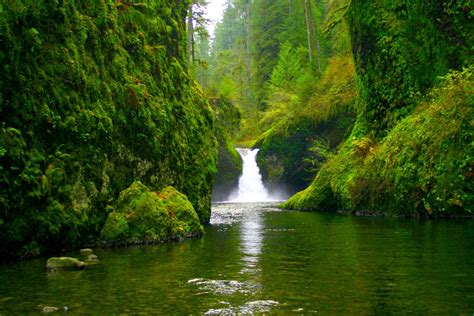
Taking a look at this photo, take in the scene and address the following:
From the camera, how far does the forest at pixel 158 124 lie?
11.6m

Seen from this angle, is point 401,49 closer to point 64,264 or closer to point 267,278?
point 267,278

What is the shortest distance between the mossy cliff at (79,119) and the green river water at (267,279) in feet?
4.18

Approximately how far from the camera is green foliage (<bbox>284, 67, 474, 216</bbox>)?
17547mm

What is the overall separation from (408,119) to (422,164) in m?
3.45

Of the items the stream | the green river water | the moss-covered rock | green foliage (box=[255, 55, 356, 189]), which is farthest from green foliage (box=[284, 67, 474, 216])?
the moss-covered rock

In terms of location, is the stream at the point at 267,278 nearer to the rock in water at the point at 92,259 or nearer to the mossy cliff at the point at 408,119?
the rock in water at the point at 92,259

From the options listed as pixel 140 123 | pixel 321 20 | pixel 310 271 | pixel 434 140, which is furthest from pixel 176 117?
pixel 321 20

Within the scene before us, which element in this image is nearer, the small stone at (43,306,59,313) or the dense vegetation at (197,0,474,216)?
the small stone at (43,306,59,313)

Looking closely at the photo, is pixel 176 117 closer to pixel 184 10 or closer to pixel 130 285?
pixel 184 10

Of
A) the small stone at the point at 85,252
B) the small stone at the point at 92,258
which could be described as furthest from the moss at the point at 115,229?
the small stone at the point at 92,258

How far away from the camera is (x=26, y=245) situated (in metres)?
11.2

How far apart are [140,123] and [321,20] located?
43.0 meters

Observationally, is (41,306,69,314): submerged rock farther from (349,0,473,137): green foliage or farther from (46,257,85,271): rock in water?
(349,0,473,137): green foliage

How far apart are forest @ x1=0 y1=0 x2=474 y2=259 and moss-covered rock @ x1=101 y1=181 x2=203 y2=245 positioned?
0.04 metres
